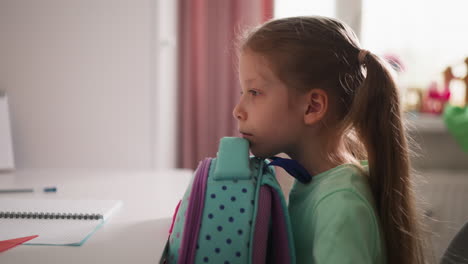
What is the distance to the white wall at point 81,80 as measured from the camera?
1.22 meters

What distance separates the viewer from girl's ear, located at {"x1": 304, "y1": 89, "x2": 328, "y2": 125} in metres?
0.72

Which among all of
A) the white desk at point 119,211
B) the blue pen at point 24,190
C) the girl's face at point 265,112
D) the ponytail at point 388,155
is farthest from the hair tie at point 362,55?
the blue pen at point 24,190

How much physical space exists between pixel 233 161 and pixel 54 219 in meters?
0.33

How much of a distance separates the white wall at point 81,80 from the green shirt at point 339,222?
0.72 metres

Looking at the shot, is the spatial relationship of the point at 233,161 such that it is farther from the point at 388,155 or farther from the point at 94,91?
the point at 94,91

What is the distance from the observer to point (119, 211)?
0.80m

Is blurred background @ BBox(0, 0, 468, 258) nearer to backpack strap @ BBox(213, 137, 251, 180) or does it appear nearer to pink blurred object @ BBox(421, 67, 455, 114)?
pink blurred object @ BBox(421, 67, 455, 114)

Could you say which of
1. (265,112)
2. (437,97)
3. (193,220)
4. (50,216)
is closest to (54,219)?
(50,216)

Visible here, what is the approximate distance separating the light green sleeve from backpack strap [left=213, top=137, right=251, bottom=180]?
127 mm

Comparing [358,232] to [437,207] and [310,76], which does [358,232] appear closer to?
[310,76]

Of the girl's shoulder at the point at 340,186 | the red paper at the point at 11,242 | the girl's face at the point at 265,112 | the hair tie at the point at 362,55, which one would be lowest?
the red paper at the point at 11,242

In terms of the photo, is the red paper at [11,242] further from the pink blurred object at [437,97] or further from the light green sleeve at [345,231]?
the pink blurred object at [437,97]

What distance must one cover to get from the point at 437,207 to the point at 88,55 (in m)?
1.53

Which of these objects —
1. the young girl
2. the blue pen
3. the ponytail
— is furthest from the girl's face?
the blue pen
